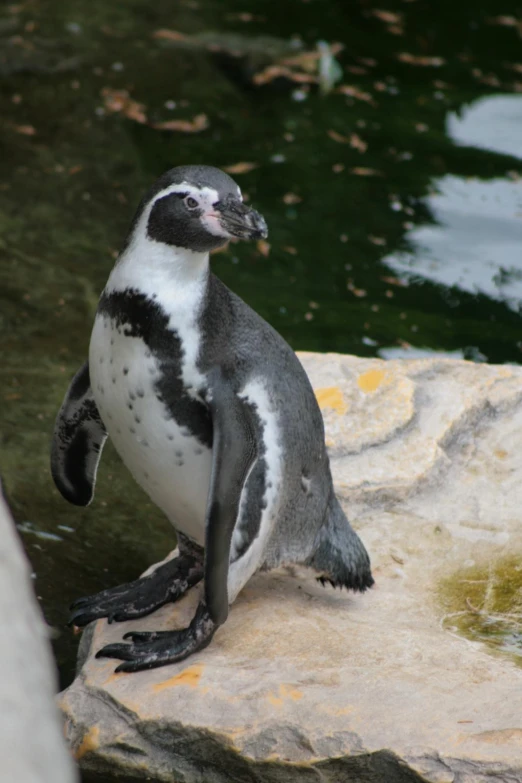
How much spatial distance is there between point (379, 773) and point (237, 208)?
1.37 meters

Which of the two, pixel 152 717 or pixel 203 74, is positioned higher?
pixel 152 717

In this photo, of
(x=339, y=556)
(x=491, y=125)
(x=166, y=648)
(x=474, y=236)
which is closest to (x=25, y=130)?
(x=474, y=236)

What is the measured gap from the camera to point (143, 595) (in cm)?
329

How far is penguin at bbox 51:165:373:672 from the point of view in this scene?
281 cm

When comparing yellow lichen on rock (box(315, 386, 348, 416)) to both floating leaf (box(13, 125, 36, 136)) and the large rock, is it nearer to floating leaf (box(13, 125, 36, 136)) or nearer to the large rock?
the large rock

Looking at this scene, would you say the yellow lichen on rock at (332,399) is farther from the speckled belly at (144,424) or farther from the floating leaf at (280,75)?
the floating leaf at (280,75)

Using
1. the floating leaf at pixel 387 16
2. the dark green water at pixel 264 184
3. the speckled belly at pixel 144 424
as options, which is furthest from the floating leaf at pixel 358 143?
the speckled belly at pixel 144 424

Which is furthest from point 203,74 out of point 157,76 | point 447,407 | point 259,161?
point 447,407

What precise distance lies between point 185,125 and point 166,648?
5.27m

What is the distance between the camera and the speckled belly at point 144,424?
288 centimetres

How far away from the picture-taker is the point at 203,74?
834cm

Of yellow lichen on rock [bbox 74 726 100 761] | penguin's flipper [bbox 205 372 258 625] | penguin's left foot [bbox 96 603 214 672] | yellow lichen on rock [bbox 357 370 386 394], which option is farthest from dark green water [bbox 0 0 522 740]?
yellow lichen on rock [bbox 357 370 386 394]

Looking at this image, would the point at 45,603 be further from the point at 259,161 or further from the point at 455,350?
the point at 259,161

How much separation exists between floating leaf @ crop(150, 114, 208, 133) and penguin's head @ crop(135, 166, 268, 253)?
4.87m
